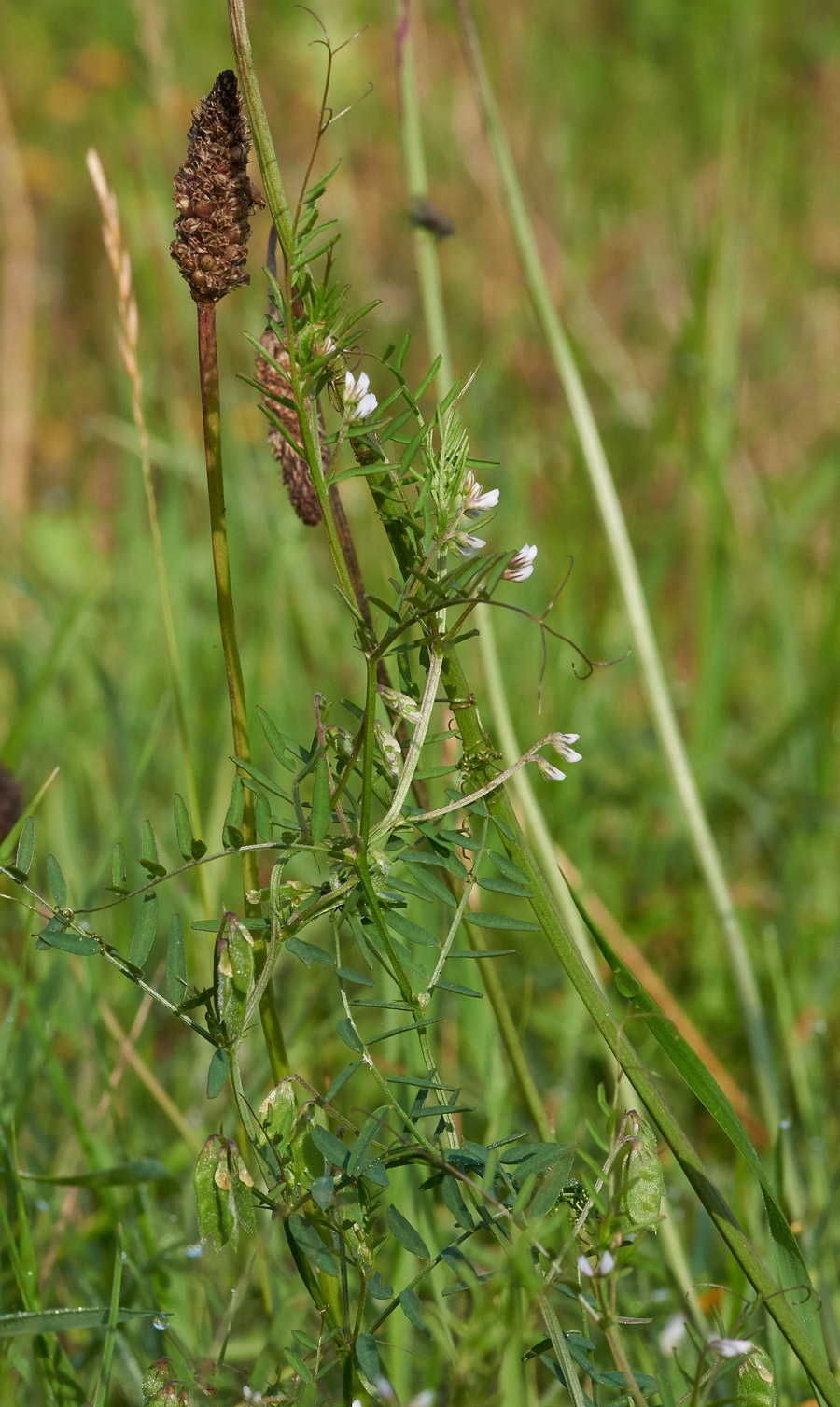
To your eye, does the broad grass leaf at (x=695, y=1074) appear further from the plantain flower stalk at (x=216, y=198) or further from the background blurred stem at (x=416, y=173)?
the background blurred stem at (x=416, y=173)

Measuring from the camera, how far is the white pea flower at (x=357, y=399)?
0.51 m

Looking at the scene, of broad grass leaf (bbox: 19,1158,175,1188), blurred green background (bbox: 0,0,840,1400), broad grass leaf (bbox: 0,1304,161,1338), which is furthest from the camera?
blurred green background (bbox: 0,0,840,1400)

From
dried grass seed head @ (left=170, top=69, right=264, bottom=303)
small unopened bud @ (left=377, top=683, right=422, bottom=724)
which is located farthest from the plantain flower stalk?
small unopened bud @ (left=377, top=683, right=422, bottom=724)

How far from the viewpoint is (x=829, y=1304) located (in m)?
0.81

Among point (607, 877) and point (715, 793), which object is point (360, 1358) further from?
point (715, 793)

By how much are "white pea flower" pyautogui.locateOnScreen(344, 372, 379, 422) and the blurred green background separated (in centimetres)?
8

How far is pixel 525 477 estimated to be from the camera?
6.60 feet

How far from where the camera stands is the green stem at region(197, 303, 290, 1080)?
0.55m

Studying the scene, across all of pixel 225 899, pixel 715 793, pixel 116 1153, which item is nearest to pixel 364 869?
pixel 116 1153

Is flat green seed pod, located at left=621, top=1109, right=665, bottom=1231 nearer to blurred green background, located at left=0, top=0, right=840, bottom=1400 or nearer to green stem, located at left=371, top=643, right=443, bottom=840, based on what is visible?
green stem, located at left=371, top=643, right=443, bottom=840

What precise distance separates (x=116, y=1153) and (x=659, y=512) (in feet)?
5.37

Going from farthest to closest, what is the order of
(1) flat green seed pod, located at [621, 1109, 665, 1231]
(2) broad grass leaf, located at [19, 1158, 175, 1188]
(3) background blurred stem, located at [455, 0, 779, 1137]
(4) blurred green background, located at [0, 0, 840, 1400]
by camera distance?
(4) blurred green background, located at [0, 0, 840, 1400]
(3) background blurred stem, located at [455, 0, 779, 1137]
(2) broad grass leaf, located at [19, 1158, 175, 1188]
(1) flat green seed pod, located at [621, 1109, 665, 1231]

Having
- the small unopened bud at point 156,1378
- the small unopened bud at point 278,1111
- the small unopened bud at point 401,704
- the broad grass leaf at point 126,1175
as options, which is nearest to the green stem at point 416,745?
the small unopened bud at point 401,704

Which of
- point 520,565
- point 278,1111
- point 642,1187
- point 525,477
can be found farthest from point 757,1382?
point 525,477
